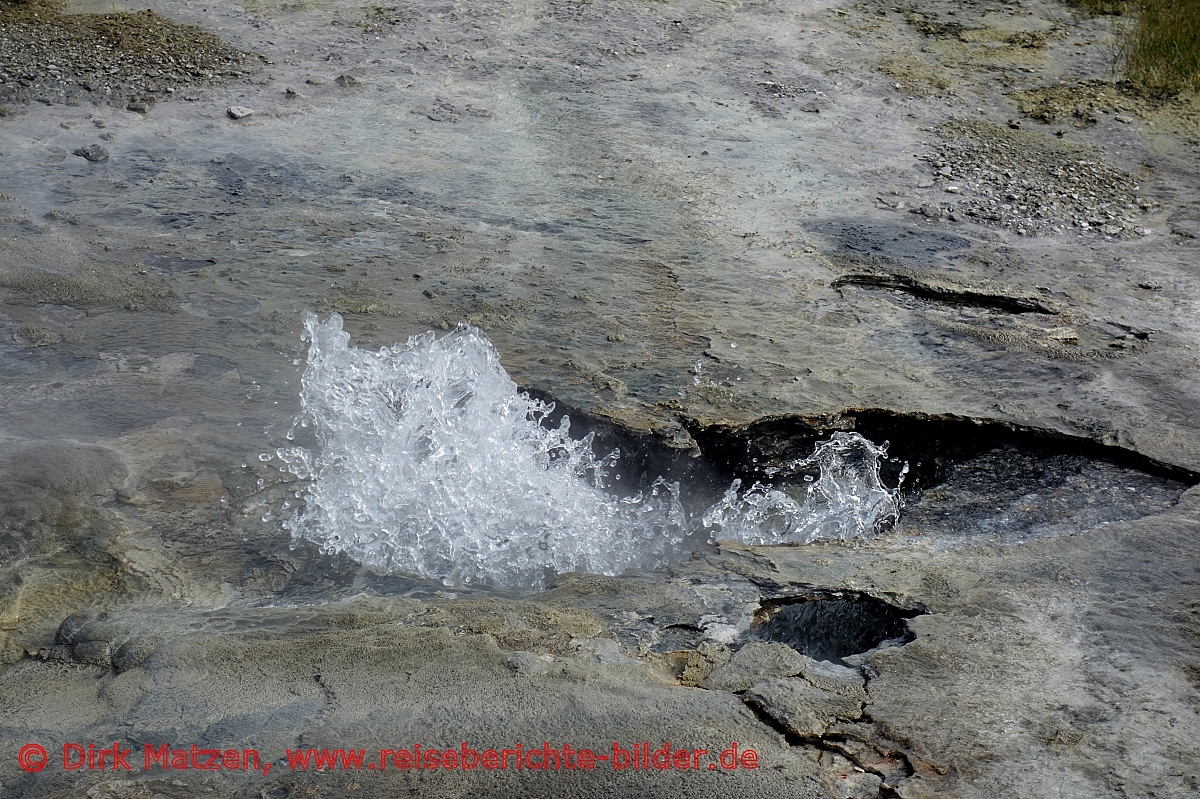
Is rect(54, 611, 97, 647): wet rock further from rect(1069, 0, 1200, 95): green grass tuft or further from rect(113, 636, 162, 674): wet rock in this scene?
rect(1069, 0, 1200, 95): green grass tuft

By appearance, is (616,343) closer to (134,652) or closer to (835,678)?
(835,678)

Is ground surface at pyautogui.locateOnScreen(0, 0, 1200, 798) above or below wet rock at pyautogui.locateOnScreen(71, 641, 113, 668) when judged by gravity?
above

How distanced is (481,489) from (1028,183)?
3.86 metres

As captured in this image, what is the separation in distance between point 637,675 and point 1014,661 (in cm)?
90

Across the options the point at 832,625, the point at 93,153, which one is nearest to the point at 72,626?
the point at 832,625

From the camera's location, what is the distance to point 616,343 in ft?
12.9

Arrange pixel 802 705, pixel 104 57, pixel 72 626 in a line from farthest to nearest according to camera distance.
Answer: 1. pixel 104 57
2. pixel 72 626
3. pixel 802 705

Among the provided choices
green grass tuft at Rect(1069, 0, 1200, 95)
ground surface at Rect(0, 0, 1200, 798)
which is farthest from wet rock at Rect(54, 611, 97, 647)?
green grass tuft at Rect(1069, 0, 1200, 95)

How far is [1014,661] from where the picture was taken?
245cm

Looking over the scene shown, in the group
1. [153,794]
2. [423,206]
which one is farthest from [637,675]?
[423,206]

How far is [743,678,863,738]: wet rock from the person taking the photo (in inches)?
87.7

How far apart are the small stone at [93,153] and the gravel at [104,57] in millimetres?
598

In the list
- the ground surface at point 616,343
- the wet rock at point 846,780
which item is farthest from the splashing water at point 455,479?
the wet rock at point 846,780

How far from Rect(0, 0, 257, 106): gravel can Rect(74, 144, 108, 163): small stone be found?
1.96ft
